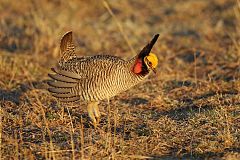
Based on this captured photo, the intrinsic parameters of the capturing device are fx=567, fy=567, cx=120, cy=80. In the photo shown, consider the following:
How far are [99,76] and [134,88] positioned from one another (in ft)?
7.19

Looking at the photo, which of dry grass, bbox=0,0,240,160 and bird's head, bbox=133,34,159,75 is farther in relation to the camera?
bird's head, bbox=133,34,159,75

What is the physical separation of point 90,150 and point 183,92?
280 centimetres

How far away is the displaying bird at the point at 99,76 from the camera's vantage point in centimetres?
558

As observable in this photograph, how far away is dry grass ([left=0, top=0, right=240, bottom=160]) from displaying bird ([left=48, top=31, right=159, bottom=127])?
255 mm

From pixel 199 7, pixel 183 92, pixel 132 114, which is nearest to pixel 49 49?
pixel 183 92

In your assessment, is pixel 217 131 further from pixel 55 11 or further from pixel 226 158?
pixel 55 11

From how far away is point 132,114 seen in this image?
251 inches

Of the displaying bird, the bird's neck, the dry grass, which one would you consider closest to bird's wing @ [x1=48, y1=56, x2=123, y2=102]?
the displaying bird

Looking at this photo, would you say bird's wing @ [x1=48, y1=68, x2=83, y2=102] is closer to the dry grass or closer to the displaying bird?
the displaying bird

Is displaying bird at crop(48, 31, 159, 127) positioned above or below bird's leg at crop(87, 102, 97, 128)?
above

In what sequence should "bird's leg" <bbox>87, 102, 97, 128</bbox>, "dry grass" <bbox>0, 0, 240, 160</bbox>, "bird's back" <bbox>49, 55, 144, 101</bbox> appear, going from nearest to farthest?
1. "dry grass" <bbox>0, 0, 240, 160</bbox>
2. "bird's back" <bbox>49, 55, 144, 101</bbox>
3. "bird's leg" <bbox>87, 102, 97, 128</bbox>

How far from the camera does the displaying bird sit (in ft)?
18.3

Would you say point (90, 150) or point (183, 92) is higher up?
point (183, 92)

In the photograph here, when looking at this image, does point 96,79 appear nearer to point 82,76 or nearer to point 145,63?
point 82,76
